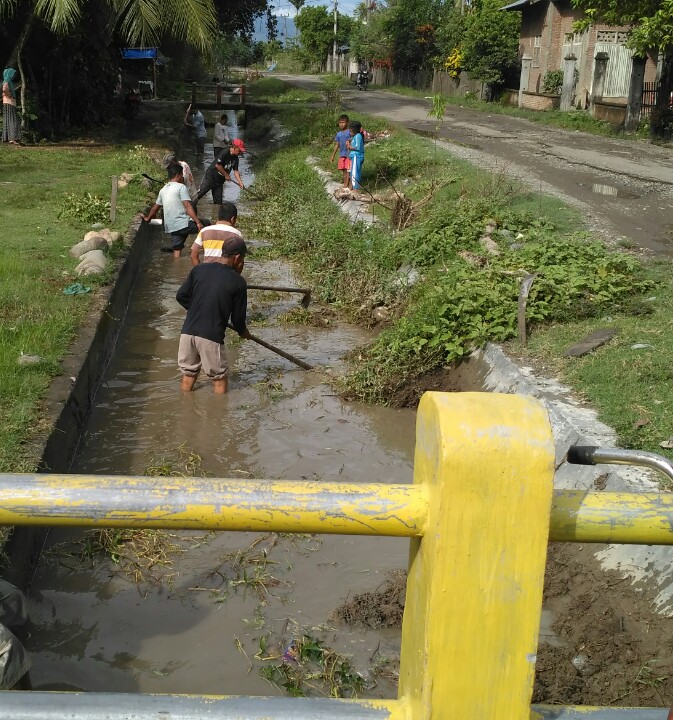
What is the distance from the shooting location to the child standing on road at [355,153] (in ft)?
45.8

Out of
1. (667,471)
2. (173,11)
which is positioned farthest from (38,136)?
(667,471)

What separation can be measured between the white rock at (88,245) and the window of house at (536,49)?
1085 inches

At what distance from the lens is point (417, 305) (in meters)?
8.43

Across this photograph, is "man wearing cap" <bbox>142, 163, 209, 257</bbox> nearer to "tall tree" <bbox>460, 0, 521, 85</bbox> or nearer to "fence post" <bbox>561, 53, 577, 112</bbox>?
"fence post" <bbox>561, 53, 577, 112</bbox>

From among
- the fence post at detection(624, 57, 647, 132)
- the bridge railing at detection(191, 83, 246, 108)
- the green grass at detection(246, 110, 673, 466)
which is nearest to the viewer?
the green grass at detection(246, 110, 673, 466)

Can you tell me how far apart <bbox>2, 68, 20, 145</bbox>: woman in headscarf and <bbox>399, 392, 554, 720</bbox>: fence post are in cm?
1784

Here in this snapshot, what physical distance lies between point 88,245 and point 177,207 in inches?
49.0

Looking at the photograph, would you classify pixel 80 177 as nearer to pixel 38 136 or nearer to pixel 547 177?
pixel 38 136

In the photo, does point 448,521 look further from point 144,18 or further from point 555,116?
point 555,116

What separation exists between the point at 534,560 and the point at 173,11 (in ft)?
59.4

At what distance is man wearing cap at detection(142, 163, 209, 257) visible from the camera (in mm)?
10562

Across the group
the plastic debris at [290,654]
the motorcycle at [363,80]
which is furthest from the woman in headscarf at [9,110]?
the motorcycle at [363,80]

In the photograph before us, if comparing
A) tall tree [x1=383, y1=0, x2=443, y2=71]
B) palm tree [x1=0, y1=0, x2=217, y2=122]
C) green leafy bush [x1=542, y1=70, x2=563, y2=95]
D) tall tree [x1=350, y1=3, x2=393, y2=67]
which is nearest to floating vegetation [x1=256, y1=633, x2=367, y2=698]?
palm tree [x1=0, y1=0, x2=217, y2=122]

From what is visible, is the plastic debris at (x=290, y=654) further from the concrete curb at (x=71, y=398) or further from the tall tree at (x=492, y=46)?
the tall tree at (x=492, y=46)
